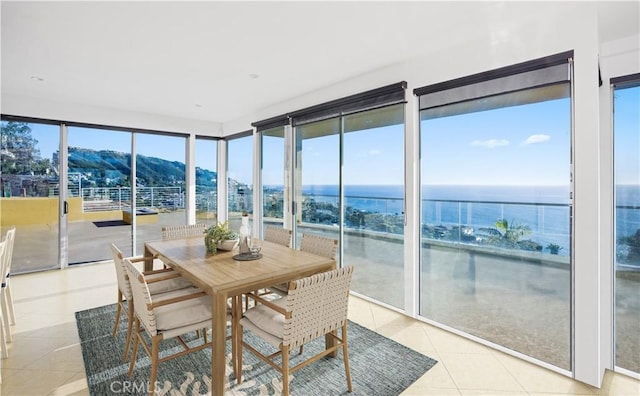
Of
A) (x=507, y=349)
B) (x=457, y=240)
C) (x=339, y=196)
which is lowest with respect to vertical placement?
(x=507, y=349)

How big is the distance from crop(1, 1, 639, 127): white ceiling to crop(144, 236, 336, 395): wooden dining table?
1.89 meters

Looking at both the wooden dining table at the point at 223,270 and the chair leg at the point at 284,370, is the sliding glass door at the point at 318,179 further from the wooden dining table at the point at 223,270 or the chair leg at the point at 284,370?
the chair leg at the point at 284,370

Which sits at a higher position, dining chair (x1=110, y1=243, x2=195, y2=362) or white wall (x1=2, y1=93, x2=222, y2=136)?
white wall (x1=2, y1=93, x2=222, y2=136)

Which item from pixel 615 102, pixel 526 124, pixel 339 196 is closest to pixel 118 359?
pixel 339 196

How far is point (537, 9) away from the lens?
2.28m

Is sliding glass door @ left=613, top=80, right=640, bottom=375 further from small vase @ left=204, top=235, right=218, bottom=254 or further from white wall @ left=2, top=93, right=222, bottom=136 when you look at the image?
white wall @ left=2, top=93, right=222, bottom=136

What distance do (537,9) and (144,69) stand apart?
12.3 feet

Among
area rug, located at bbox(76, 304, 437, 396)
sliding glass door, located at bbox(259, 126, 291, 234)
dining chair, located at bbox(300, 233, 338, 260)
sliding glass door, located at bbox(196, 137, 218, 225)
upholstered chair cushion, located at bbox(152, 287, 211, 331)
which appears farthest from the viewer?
sliding glass door, located at bbox(196, 137, 218, 225)

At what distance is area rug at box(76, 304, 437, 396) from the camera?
2090 mm

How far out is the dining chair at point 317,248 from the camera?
9.13ft

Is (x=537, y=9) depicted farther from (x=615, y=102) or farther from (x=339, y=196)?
(x=339, y=196)

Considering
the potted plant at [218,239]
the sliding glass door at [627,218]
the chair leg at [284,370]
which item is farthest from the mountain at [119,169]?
the sliding glass door at [627,218]

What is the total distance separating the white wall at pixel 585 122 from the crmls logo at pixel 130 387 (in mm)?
2998

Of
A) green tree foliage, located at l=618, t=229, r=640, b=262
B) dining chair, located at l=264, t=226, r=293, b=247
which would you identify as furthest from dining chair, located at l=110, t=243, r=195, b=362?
green tree foliage, located at l=618, t=229, r=640, b=262
